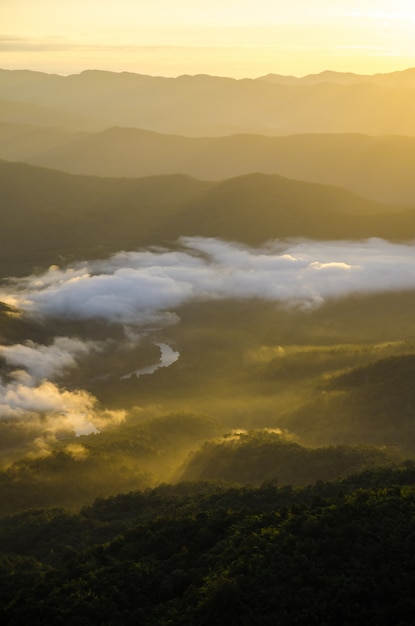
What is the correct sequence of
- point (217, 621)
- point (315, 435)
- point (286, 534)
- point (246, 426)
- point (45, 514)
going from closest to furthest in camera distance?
point (217, 621) → point (286, 534) → point (45, 514) → point (315, 435) → point (246, 426)

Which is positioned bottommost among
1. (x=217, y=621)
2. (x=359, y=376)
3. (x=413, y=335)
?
(x=217, y=621)

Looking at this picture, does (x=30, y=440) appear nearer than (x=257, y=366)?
Yes

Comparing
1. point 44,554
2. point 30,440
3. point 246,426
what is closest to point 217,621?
point 44,554

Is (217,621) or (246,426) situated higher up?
(246,426)

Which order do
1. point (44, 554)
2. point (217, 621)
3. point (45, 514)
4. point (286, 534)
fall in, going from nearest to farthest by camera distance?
1. point (217, 621)
2. point (286, 534)
3. point (44, 554)
4. point (45, 514)

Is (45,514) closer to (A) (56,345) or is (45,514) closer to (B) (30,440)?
(B) (30,440)

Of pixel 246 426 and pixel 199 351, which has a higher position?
pixel 199 351

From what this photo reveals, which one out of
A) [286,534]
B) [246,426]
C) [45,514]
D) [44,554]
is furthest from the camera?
[246,426]

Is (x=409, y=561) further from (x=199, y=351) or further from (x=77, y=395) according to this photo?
(x=199, y=351)

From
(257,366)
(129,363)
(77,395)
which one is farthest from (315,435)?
(129,363)
